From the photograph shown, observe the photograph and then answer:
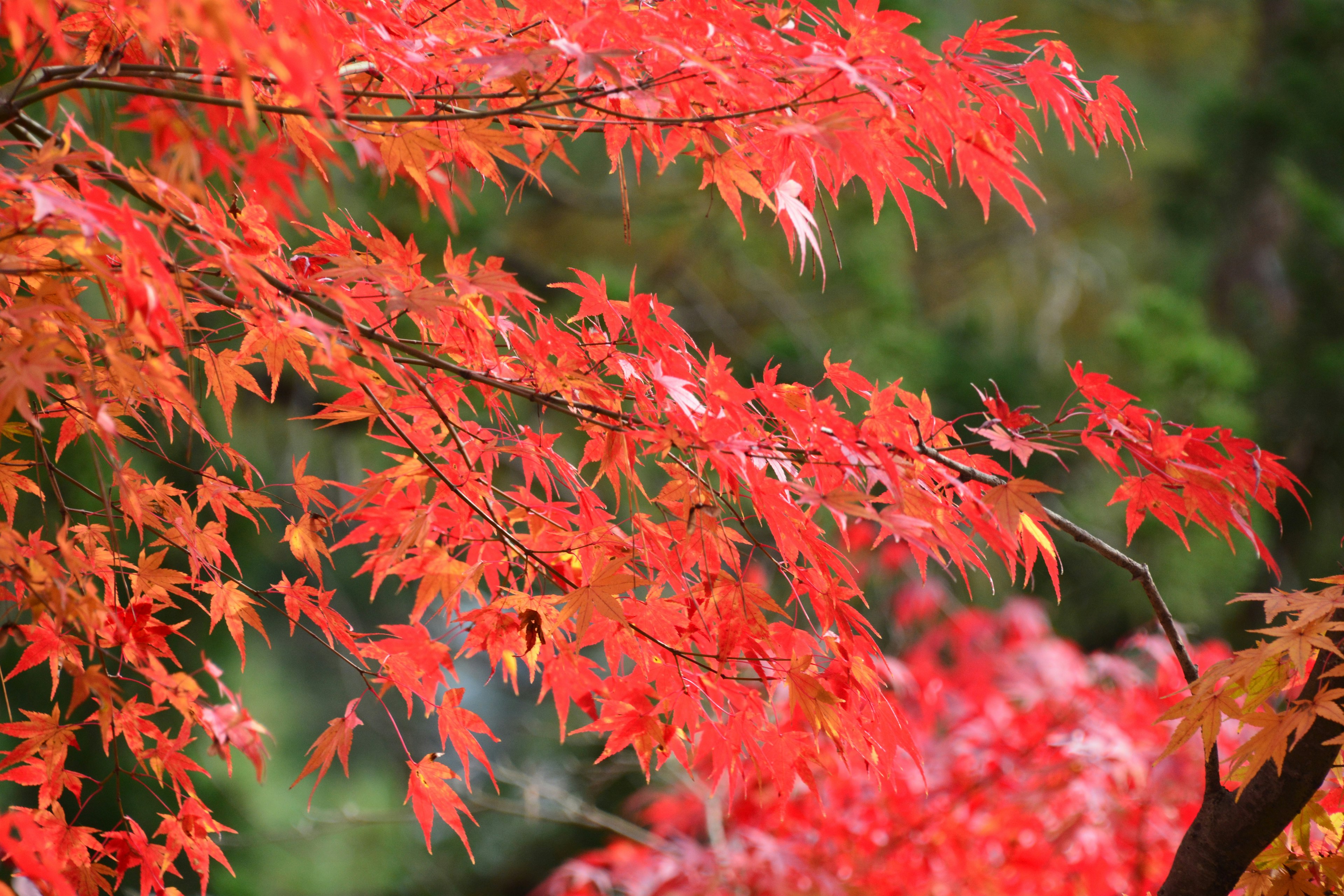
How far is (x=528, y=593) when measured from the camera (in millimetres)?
1410

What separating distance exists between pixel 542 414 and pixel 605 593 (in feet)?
0.89

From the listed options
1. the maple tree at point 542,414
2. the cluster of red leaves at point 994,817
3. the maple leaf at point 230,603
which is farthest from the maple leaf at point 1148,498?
the cluster of red leaves at point 994,817

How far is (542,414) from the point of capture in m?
1.32

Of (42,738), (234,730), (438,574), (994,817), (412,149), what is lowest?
(994,817)

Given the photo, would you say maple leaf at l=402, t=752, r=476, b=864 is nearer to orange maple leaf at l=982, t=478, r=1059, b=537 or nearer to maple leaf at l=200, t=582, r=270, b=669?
maple leaf at l=200, t=582, r=270, b=669

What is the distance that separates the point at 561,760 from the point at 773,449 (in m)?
3.89

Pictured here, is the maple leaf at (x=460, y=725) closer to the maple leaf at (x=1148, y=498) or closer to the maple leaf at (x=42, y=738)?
the maple leaf at (x=42, y=738)

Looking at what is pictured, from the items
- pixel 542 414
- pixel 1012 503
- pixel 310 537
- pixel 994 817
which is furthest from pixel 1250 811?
pixel 994 817

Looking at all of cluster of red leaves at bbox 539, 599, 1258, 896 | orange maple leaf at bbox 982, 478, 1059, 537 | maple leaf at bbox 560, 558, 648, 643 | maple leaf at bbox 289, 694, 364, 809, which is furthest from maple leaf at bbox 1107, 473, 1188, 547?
cluster of red leaves at bbox 539, 599, 1258, 896

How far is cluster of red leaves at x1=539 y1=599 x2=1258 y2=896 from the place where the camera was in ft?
9.57

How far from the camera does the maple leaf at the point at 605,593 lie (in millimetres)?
1220

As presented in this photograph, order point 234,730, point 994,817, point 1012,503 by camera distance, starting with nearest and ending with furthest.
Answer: point 234,730
point 1012,503
point 994,817

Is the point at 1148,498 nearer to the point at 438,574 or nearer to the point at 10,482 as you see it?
the point at 438,574

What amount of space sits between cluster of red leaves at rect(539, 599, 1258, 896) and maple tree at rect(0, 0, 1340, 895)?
1534 mm
